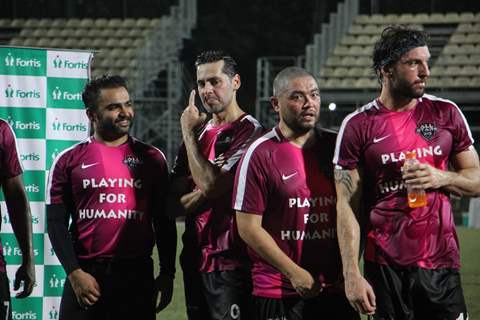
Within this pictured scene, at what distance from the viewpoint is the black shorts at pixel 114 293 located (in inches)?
199

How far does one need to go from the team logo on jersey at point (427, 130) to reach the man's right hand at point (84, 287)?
1.87m

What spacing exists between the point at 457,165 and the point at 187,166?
160 cm

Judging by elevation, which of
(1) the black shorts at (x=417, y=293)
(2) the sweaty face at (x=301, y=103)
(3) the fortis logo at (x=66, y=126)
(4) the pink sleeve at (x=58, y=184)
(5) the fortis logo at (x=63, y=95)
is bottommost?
(1) the black shorts at (x=417, y=293)

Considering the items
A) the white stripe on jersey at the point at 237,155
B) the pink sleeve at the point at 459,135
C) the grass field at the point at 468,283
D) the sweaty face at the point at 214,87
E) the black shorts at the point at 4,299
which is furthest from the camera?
the grass field at the point at 468,283

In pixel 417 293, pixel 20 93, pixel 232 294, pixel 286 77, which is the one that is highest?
pixel 286 77

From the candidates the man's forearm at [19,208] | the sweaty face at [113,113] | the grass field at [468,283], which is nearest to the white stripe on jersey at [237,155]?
the sweaty face at [113,113]

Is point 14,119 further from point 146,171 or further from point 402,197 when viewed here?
point 402,197

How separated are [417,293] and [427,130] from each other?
758 millimetres

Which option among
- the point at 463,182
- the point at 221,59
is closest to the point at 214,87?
the point at 221,59

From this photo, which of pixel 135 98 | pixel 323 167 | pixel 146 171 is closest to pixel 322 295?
pixel 323 167

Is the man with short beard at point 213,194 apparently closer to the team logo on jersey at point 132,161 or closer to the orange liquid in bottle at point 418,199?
the team logo on jersey at point 132,161

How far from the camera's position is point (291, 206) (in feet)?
Answer: 14.9

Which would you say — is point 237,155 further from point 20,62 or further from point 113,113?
point 20,62

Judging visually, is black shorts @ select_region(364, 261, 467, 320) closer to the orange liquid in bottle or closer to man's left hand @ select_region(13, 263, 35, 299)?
the orange liquid in bottle
